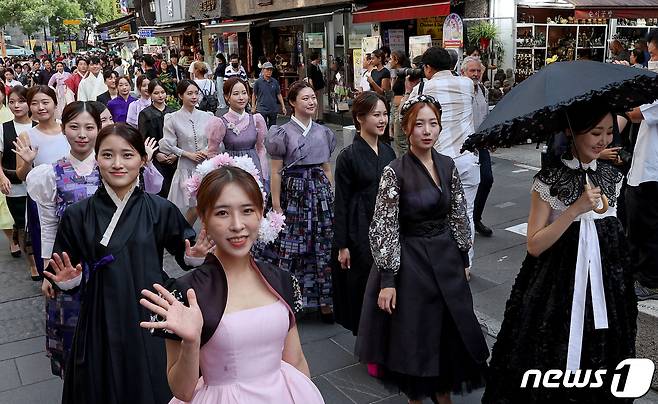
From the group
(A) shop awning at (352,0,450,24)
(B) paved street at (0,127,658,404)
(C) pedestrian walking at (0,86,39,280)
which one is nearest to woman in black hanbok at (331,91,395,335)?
(B) paved street at (0,127,658,404)

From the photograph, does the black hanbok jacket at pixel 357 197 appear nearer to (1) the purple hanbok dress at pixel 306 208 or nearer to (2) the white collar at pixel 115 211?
(1) the purple hanbok dress at pixel 306 208

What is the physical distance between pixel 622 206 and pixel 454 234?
2.70m

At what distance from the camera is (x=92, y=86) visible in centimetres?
1189

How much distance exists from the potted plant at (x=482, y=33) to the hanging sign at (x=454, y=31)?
1.23ft

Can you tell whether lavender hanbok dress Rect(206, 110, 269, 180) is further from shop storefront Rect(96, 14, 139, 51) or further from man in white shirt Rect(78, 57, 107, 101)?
shop storefront Rect(96, 14, 139, 51)

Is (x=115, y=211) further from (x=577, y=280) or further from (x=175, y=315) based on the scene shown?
(x=577, y=280)

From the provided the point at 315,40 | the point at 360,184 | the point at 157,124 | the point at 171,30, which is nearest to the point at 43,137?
the point at 157,124

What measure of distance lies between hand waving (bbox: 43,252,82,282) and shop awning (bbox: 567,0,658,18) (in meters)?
10.7

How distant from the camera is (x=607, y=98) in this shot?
2.84 metres

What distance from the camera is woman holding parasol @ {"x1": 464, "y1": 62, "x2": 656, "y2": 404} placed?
2828 mm

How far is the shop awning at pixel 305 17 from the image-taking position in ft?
53.5

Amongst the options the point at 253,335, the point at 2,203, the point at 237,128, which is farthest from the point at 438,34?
the point at 253,335

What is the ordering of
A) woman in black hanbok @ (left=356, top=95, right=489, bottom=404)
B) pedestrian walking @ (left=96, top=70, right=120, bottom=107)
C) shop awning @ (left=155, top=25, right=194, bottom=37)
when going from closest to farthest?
woman in black hanbok @ (left=356, top=95, right=489, bottom=404), pedestrian walking @ (left=96, top=70, right=120, bottom=107), shop awning @ (left=155, top=25, right=194, bottom=37)

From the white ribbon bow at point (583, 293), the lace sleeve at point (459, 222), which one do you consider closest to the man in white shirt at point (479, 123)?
the lace sleeve at point (459, 222)
